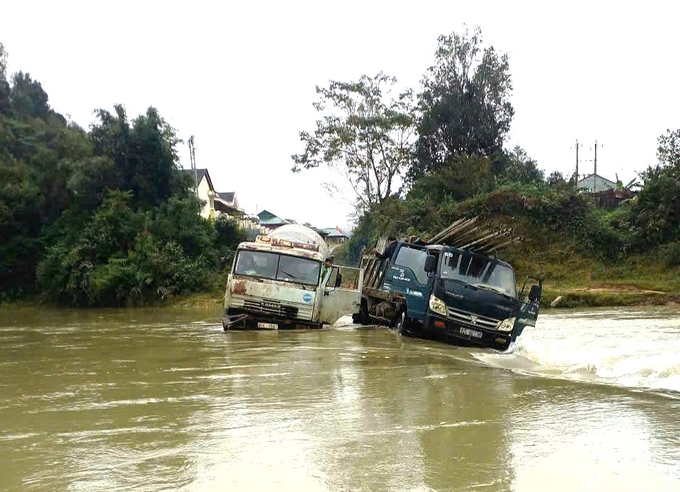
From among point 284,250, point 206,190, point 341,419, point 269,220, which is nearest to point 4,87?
point 206,190

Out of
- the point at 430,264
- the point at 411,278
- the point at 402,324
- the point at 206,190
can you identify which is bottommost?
the point at 402,324

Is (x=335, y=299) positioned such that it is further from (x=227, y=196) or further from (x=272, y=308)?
(x=227, y=196)

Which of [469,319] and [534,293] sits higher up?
[534,293]

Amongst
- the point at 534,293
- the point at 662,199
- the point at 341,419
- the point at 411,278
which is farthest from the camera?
the point at 662,199

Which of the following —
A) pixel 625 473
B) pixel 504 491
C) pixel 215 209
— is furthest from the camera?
pixel 215 209

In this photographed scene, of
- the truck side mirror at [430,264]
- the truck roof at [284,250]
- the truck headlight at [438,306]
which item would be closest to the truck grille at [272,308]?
the truck roof at [284,250]

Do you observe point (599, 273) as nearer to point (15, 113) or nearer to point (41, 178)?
point (41, 178)

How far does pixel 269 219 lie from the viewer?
70.6 metres

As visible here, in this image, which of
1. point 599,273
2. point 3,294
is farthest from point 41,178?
point 599,273

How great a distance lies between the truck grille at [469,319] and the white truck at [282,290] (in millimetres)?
2983

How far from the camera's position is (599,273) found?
27.9m

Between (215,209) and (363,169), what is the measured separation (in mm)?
22616

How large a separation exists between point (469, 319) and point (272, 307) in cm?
430

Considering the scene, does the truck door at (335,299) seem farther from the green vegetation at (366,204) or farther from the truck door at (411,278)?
the green vegetation at (366,204)
